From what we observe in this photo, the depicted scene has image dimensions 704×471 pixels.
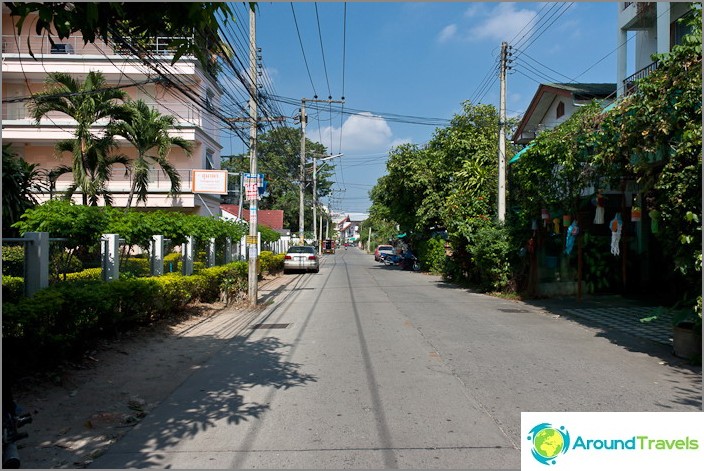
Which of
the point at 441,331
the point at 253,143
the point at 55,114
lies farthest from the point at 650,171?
the point at 55,114

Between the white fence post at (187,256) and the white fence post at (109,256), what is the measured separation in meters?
3.55

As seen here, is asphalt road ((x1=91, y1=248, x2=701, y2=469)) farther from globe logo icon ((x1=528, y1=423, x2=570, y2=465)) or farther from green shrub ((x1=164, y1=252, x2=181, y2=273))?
green shrub ((x1=164, y1=252, x2=181, y2=273))

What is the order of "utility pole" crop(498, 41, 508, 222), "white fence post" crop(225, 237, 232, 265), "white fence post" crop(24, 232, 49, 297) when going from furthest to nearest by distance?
1. "white fence post" crop(225, 237, 232, 265)
2. "utility pole" crop(498, 41, 508, 222)
3. "white fence post" crop(24, 232, 49, 297)

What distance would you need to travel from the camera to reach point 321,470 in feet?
13.5

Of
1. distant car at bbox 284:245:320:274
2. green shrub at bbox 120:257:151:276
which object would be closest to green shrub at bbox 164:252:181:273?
→ green shrub at bbox 120:257:151:276

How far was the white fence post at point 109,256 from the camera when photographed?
9.70 m

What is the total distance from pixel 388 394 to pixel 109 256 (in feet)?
20.1

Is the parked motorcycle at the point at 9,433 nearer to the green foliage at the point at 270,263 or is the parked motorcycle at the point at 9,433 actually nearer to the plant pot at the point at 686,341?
the plant pot at the point at 686,341

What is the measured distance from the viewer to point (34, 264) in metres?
7.39

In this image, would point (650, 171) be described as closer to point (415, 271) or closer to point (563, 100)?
point (563, 100)

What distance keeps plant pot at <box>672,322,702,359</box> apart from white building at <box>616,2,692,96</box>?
31.2 feet

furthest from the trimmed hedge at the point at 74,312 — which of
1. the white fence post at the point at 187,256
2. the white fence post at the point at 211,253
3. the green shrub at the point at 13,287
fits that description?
the white fence post at the point at 211,253

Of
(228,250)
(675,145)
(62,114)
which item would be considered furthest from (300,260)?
(675,145)

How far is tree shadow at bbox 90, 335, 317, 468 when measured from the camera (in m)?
4.59
